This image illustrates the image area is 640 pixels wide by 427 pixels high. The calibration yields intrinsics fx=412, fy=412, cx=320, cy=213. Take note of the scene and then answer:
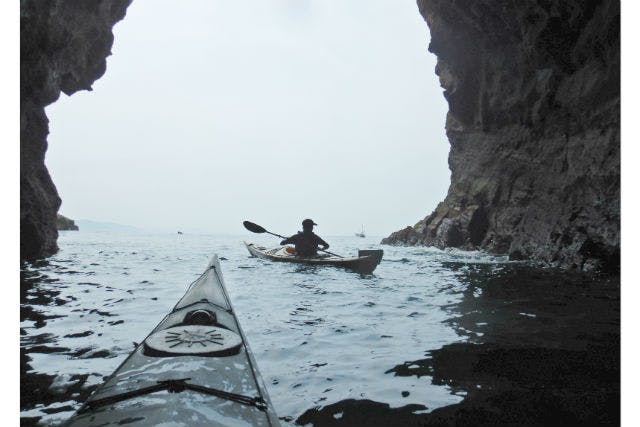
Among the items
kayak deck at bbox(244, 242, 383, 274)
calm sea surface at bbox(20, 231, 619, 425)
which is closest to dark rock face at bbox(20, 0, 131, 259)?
calm sea surface at bbox(20, 231, 619, 425)

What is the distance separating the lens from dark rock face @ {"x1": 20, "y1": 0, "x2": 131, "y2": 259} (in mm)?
11328

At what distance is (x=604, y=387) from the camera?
3.32 meters

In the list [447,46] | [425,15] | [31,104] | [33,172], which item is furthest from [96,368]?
[425,15]

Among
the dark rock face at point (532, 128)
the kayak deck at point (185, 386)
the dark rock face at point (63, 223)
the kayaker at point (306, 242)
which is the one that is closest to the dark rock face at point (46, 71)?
the kayaker at point (306, 242)

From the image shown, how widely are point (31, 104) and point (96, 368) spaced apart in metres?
12.5

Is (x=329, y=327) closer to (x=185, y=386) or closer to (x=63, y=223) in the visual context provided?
(x=185, y=386)

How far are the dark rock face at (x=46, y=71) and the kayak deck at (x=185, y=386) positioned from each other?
1070cm

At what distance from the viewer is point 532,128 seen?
18766 millimetres

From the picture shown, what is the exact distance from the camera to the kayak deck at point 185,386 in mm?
2047

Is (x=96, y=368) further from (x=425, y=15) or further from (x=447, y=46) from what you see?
(x=425, y=15)

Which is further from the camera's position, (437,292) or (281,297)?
(437,292)

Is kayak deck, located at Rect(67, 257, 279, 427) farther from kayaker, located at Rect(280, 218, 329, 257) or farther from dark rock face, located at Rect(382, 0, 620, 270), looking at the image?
dark rock face, located at Rect(382, 0, 620, 270)

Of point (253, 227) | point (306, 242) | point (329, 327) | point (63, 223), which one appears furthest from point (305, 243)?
point (63, 223)

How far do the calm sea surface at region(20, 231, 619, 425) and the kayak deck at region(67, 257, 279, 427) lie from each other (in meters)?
0.57
